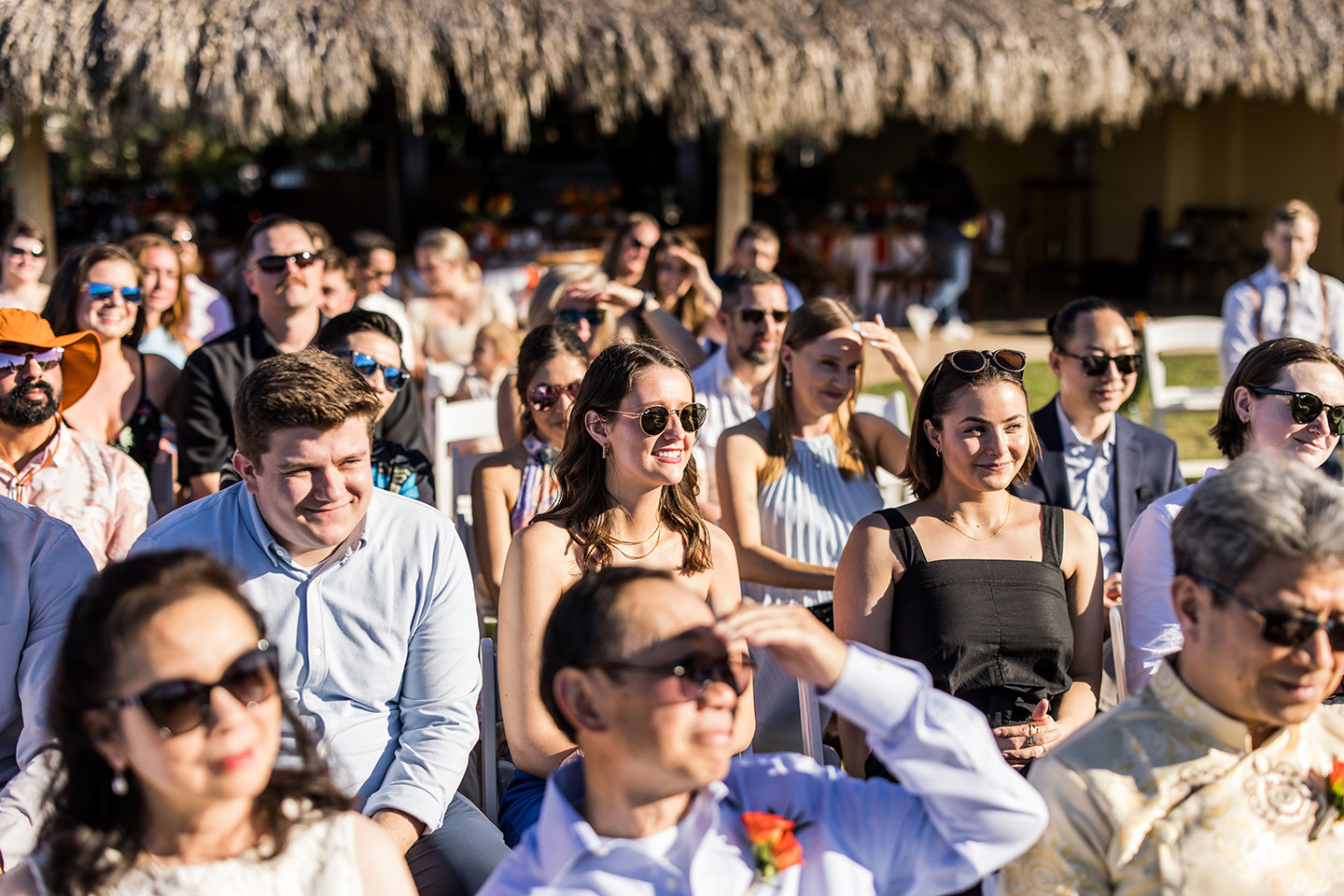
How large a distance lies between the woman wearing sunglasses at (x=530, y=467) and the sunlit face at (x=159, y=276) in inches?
97.1

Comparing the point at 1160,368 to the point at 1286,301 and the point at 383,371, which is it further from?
the point at 383,371

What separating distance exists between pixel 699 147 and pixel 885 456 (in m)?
12.4

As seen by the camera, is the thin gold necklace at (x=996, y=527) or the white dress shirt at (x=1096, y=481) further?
the white dress shirt at (x=1096, y=481)

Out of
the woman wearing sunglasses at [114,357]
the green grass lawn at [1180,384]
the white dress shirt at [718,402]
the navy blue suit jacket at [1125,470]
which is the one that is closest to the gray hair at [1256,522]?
the navy blue suit jacket at [1125,470]

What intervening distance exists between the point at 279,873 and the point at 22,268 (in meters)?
5.81

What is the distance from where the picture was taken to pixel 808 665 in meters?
1.81

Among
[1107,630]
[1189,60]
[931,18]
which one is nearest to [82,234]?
[931,18]

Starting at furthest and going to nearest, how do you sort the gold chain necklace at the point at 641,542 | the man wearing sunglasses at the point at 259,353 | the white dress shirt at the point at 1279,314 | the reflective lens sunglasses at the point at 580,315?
the white dress shirt at the point at 1279,314 < the reflective lens sunglasses at the point at 580,315 < the man wearing sunglasses at the point at 259,353 < the gold chain necklace at the point at 641,542

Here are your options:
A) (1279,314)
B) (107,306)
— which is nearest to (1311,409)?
(107,306)

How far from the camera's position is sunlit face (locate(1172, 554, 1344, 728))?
6.04 feet

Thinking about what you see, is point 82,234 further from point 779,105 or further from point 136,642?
point 136,642

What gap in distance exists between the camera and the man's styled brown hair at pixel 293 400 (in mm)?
2594

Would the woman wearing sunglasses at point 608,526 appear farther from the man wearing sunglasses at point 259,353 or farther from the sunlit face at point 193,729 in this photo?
the man wearing sunglasses at point 259,353

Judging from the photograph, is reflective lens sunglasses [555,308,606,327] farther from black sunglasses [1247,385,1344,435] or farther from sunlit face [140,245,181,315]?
black sunglasses [1247,385,1344,435]
